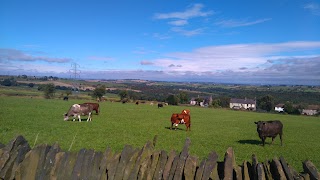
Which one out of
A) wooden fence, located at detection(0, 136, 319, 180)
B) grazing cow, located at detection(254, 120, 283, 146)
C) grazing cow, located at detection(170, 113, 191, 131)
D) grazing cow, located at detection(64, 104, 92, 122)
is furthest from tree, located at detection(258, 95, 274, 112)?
wooden fence, located at detection(0, 136, 319, 180)

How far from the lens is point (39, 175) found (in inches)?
215

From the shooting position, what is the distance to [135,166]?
209 inches

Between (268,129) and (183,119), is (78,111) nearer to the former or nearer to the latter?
(183,119)

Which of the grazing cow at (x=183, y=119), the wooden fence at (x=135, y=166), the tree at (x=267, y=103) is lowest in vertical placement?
the tree at (x=267, y=103)

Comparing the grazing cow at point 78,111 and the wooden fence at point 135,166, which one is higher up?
the wooden fence at point 135,166

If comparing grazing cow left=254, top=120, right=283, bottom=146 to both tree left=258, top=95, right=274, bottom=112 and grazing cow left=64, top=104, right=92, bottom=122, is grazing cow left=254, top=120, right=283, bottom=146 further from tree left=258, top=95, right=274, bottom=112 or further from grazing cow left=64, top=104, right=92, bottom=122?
tree left=258, top=95, right=274, bottom=112

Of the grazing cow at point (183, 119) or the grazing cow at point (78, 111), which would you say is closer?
the grazing cow at point (183, 119)

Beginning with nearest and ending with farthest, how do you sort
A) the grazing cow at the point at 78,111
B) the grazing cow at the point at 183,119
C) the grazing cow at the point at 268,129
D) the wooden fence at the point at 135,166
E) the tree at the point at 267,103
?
the wooden fence at the point at 135,166 → the grazing cow at the point at 268,129 → the grazing cow at the point at 183,119 → the grazing cow at the point at 78,111 → the tree at the point at 267,103

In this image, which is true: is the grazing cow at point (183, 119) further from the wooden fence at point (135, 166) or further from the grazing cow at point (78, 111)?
the wooden fence at point (135, 166)

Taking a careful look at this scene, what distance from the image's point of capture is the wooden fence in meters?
5.11

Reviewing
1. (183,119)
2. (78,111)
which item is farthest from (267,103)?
(78,111)

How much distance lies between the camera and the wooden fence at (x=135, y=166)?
511 cm

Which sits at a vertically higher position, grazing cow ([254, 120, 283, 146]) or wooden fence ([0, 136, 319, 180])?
wooden fence ([0, 136, 319, 180])

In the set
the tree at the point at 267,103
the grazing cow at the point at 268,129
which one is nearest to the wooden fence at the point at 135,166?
the grazing cow at the point at 268,129
